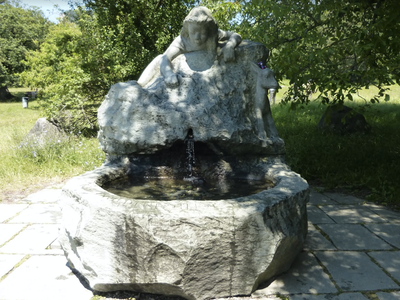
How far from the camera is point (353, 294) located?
2.70 metres

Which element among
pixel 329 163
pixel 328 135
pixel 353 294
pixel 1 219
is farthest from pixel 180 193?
pixel 328 135

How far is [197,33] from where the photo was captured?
3.83 metres

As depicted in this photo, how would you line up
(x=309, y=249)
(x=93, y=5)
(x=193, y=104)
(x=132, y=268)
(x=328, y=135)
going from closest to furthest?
(x=132, y=268)
(x=309, y=249)
(x=193, y=104)
(x=328, y=135)
(x=93, y=5)

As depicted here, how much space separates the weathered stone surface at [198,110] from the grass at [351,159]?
63.6 inches

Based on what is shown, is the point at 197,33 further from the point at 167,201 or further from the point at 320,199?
the point at 320,199

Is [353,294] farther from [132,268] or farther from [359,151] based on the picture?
[359,151]

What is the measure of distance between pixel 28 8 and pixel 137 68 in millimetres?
26938

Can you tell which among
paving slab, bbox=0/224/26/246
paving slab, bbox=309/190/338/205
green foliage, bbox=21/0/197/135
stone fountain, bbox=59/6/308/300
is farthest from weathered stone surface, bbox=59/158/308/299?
green foliage, bbox=21/0/197/135

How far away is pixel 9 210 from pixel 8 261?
1.51 meters

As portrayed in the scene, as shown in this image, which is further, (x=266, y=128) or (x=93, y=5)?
(x=93, y=5)

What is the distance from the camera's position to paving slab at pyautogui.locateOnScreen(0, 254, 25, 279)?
3.08 meters

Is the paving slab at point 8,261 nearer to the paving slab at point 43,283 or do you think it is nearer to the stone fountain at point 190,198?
the paving slab at point 43,283

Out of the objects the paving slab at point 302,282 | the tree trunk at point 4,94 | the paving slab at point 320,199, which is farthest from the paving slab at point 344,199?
the tree trunk at point 4,94

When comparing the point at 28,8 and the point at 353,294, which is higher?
the point at 28,8
